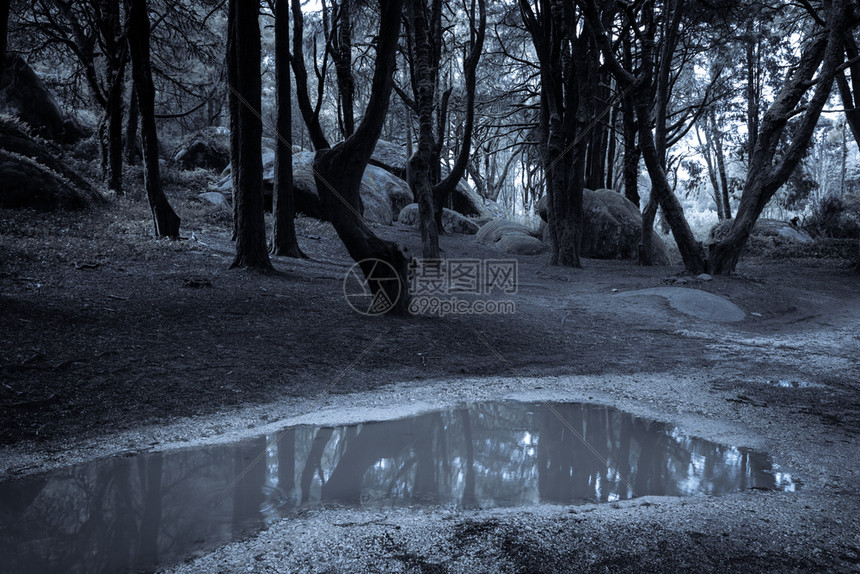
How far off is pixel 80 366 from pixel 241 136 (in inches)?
188

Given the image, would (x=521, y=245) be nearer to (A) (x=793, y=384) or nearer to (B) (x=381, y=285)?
(B) (x=381, y=285)

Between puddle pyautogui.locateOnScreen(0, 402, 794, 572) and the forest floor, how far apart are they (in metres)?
0.17

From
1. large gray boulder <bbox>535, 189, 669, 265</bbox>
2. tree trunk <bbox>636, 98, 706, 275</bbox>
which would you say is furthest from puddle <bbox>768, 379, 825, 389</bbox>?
large gray boulder <bbox>535, 189, 669, 265</bbox>

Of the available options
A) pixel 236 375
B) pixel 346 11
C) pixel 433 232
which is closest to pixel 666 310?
pixel 433 232

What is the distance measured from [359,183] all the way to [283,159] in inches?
153

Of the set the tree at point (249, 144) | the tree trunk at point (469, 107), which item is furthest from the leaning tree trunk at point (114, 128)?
the tree trunk at point (469, 107)

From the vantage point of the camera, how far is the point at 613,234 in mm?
15594

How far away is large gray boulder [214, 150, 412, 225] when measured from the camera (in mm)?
15203

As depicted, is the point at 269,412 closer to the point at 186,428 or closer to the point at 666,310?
the point at 186,428

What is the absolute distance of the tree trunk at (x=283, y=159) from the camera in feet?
32.8

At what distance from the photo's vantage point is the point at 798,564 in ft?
7.15

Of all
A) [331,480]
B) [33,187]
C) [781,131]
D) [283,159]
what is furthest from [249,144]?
[781,131]

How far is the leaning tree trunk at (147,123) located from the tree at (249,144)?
98.5 inches

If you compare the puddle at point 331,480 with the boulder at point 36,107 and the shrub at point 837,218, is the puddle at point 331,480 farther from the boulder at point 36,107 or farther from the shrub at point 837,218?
the shrub at point 837,218
